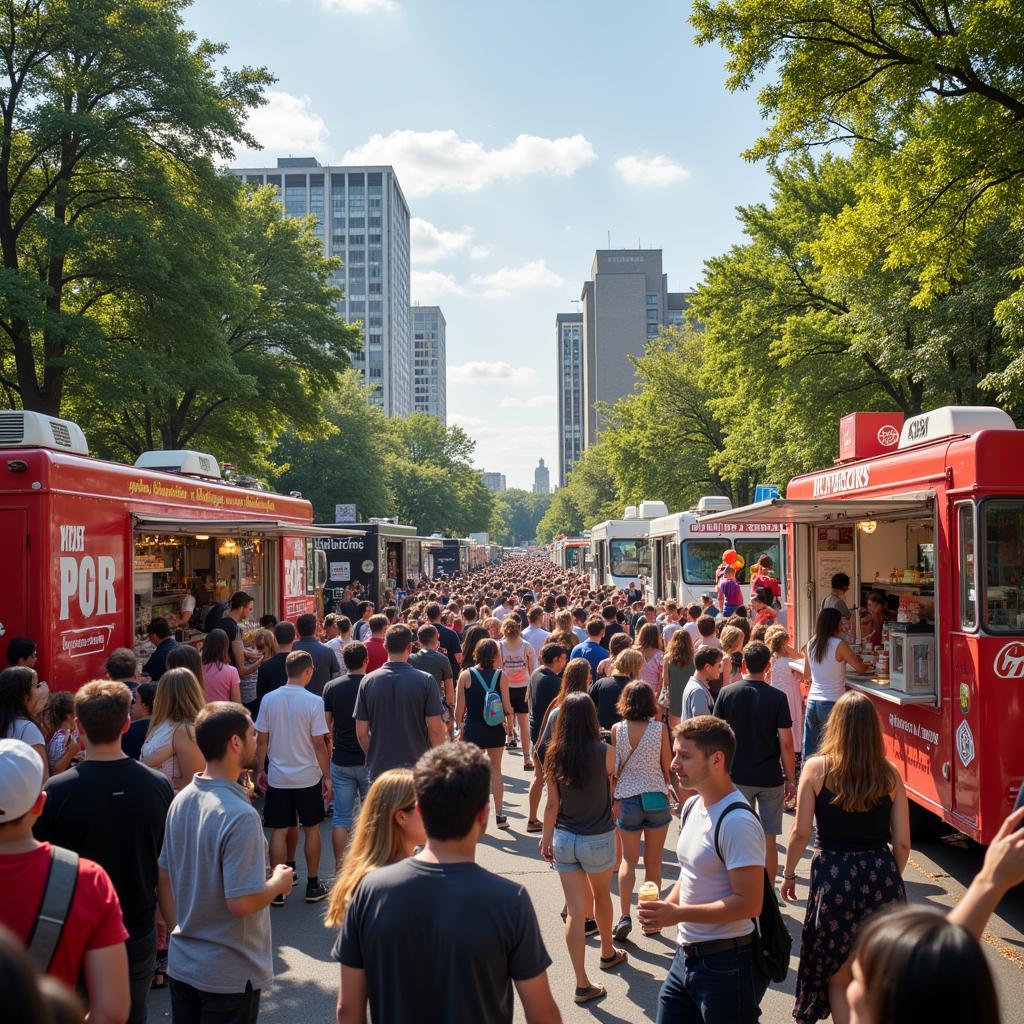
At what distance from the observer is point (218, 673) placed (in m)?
8.52

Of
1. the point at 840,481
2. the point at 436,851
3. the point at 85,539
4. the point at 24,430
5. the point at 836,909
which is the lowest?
the point at 836,909

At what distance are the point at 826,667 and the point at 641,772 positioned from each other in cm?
266

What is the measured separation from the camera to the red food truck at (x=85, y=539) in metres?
7.82

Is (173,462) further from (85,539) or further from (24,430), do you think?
(24,430)

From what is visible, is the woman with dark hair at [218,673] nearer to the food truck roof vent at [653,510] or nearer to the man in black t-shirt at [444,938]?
the man in black t-shirt at [444,938]

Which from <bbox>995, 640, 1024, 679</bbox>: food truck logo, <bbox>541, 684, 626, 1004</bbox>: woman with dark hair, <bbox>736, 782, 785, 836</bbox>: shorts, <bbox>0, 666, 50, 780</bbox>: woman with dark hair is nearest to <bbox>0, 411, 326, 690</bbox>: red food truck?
<bbox>0, 666, 50, 780</bbox>: woman with dark hair

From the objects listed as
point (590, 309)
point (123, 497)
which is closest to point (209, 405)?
point (123, 497)

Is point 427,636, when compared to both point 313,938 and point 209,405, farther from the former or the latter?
point 209,405

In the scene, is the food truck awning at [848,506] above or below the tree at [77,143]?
below

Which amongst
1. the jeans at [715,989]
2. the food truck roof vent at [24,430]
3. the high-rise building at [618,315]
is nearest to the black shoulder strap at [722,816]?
the jeans at [715,989]

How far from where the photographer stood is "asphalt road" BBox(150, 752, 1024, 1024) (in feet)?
17.4

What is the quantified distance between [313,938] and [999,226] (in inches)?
654

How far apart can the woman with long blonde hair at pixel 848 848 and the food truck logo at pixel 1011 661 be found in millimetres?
2486

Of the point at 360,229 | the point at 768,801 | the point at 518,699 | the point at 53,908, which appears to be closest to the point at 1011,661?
the point at 768,801
